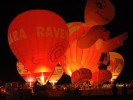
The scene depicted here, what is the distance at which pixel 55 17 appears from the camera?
1905cm

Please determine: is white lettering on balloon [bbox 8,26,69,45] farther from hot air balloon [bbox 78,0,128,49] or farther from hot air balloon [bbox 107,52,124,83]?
hot air balloon [bbox 107,52,124,83]

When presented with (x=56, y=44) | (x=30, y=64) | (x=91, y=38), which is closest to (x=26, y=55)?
(x=30, y=64)

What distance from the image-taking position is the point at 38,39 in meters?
18.4

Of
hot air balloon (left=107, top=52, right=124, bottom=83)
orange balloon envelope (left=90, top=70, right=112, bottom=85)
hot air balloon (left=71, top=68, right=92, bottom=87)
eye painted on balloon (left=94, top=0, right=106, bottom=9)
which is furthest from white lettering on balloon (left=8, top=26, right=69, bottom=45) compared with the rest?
hot air balloon (left=107, top=52, right=124, bottom=83)

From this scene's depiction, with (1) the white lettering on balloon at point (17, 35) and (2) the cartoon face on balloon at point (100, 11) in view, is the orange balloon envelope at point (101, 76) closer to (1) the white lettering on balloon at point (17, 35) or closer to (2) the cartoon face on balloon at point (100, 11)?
(2) the cartoon face on balloon at point (100, 11)

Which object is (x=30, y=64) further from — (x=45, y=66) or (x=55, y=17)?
(x=55, y=17)

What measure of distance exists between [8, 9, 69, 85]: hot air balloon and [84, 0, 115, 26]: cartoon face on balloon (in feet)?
10.9

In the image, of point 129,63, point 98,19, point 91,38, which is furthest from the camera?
point 129,63

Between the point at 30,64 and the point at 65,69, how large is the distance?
4.42 m

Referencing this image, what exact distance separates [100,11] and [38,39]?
16.6 ft

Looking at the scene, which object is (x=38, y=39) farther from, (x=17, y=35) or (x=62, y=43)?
(x=62, y=43)

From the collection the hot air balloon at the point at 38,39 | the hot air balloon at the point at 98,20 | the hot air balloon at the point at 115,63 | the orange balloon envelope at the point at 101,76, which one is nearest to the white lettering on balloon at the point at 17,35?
the hot air balloon at the point at 38,39

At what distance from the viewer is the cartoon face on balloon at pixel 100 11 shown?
21.2m

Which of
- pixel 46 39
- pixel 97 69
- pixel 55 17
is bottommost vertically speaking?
pixel 97 69
